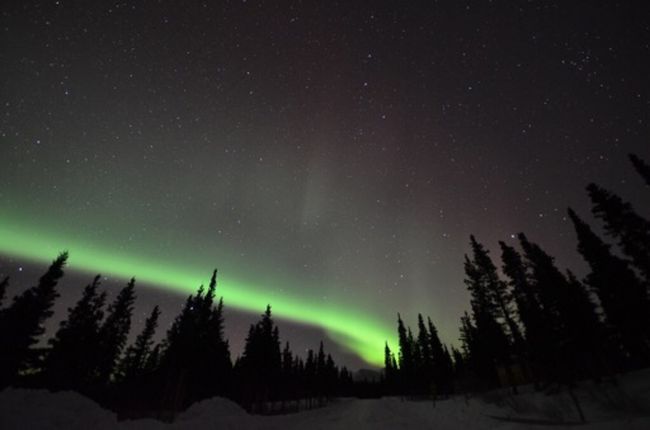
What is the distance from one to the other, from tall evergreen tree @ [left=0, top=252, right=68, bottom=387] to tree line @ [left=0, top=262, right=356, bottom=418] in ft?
0.26

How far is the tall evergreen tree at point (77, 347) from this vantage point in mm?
37031

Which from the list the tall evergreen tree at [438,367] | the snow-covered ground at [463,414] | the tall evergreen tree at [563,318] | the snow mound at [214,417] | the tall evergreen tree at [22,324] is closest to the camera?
the snow-covered ground at [463,414]

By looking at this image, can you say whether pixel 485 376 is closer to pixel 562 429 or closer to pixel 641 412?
pixel 641 412

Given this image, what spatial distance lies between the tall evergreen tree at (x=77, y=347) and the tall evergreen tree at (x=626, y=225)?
5919 cm

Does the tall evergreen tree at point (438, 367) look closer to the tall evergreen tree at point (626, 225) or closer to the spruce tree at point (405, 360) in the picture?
the spruce tree at point (405, 360)

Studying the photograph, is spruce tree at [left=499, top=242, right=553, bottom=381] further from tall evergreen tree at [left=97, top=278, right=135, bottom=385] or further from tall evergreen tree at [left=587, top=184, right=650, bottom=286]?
tall evergreen tree at [left=97, top=278, right=135, bottom=385]

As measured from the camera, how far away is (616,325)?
30.6 m

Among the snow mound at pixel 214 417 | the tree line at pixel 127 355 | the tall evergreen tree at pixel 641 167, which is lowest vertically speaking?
the snow mound at pixel 214 417

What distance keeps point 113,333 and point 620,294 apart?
209ft

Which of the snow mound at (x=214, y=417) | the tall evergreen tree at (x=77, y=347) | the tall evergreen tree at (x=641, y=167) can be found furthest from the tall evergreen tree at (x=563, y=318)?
the tall evergreen tree at (x=77, y=347)

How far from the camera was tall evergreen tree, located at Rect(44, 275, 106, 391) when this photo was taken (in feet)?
121

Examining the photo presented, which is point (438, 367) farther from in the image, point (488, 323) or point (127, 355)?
point (127, 355)

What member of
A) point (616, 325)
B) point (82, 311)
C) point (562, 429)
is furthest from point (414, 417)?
point (82, 311)

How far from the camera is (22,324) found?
34406 millimetres
